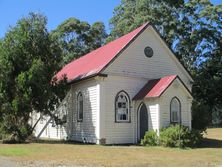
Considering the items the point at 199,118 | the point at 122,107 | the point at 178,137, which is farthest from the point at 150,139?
the point at 199,118

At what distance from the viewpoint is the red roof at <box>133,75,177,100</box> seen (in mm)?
26006

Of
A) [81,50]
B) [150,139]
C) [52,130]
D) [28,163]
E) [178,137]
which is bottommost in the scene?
[28,163]

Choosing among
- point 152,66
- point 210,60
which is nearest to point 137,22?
point 210,60

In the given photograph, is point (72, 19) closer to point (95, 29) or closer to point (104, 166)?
point (95, 29)

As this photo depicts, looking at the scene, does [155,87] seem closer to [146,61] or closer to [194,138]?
[146,61]

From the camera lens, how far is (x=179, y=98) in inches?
1064

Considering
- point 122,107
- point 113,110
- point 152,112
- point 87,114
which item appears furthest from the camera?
point 87,114

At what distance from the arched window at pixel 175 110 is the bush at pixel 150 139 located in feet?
5.38

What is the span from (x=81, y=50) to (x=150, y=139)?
39.0m

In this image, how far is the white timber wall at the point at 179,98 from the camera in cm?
2614

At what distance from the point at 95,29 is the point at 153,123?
134 feet

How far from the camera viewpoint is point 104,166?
15.4 m

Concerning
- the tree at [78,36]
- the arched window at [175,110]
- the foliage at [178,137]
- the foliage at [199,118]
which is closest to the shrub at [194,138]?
the foliage at [178,137]

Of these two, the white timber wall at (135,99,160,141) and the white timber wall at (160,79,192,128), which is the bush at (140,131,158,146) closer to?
the white timber wall at (135,99,160,141)
